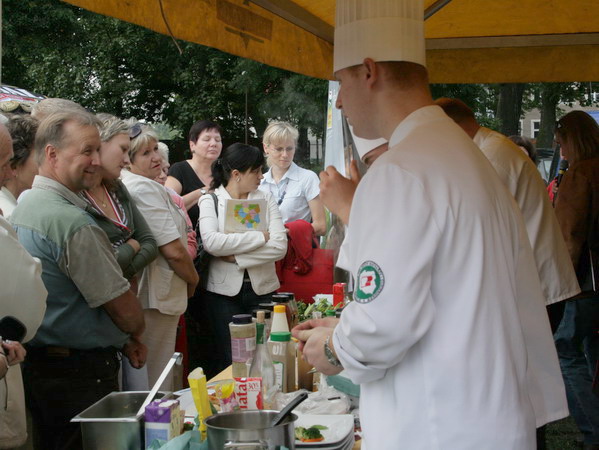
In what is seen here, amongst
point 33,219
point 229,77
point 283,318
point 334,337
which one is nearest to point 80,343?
point 33,219

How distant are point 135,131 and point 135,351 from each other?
1786 mm

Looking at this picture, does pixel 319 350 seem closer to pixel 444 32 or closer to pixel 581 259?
pixel 581 259

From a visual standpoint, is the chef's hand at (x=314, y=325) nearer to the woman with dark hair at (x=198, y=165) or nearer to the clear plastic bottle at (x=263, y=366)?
the clear plastic bottle at (x=263, y=366)

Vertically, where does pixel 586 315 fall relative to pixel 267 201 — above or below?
below

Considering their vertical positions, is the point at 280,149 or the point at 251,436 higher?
the point at 280,149

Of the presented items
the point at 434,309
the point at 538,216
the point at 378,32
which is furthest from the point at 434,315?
the point at 538,216

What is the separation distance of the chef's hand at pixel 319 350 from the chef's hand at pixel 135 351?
1859 millimetres

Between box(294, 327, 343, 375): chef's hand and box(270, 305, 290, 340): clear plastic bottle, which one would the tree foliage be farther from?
box(294, 327, 343, 375): chef's hand

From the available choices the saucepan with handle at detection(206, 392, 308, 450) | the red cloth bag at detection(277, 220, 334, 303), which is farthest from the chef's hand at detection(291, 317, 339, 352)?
the red cloth bag at detection(277, 220, 334, 303)

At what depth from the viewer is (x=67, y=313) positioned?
320 centimetres

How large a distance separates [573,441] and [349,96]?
14.4 ft

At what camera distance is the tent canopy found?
3123 mm

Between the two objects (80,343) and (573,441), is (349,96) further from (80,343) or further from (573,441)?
(573,441)

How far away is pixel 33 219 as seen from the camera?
10.5 ft
